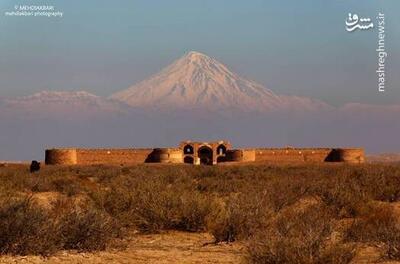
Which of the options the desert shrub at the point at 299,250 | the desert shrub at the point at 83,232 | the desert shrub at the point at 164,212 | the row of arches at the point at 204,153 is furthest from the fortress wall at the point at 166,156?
the desert shrub at the point at 299,250

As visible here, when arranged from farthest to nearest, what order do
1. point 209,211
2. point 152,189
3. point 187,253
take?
point 152,189, point 209,211, point 187,253

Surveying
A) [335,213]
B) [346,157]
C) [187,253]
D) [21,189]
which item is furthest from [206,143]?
[187,253]

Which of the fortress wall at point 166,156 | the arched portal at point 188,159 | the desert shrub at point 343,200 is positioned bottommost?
the desert shrub at point 343,200

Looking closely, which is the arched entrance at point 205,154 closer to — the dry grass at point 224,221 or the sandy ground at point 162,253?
the dry grass at point 224,221

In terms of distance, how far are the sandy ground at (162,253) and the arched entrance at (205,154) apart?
203ft

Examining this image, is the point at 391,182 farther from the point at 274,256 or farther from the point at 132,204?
the point at 274,256

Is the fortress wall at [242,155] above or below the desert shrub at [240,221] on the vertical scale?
above

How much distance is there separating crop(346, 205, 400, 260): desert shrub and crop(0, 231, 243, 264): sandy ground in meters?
1.99

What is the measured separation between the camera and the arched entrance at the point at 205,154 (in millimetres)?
74812

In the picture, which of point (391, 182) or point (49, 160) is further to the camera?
point (49, 160)

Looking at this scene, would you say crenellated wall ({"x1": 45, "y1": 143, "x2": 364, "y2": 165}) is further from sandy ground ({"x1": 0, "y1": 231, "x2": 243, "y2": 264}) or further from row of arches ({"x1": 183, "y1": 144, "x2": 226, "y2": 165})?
sandy ground ({"x1": 0, "y1": 231, "x2": 243, "y2": 264})

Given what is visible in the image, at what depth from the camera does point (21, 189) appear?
76.3ft

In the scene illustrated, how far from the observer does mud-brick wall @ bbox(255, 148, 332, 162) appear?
68.8 metres

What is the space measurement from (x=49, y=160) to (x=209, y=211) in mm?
58676
